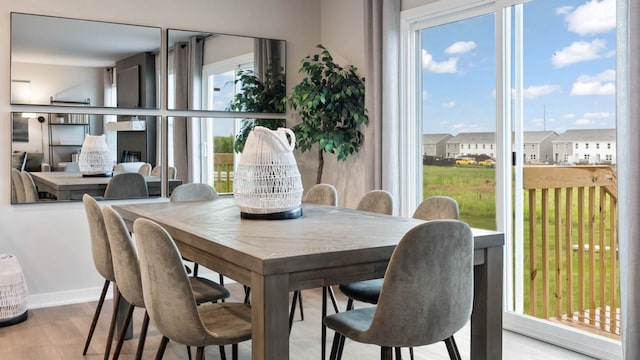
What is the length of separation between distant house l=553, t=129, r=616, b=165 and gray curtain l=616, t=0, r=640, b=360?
0.98 ft

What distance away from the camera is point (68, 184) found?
4512 mm

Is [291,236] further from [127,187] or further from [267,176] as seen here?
[127,187]

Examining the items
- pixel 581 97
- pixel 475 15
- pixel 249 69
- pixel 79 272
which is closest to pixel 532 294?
pixel 581 97

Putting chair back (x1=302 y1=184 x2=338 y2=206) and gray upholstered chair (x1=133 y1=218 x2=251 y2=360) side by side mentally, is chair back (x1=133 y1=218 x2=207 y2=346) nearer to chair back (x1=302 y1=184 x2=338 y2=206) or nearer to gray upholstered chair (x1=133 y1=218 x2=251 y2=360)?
gray upholstered chair (x1=133 y1=218 x2=251 y2=360)

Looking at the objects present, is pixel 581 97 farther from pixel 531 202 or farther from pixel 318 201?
pixel 318 201

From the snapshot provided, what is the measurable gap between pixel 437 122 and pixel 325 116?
90cm

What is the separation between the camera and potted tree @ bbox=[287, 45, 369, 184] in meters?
4.78

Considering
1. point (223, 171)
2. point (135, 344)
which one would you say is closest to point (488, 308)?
point (135, 344)

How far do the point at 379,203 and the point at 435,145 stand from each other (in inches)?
43.3

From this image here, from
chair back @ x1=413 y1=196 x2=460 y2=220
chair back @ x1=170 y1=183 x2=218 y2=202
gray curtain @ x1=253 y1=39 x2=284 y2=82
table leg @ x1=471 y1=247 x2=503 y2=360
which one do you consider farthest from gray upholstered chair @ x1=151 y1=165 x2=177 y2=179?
table leg @ x1=471 y1=247 x2=503 y2=360

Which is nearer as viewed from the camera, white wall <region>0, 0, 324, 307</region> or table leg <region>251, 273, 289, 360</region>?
table leg <region>251, 273, 289, 360</region>

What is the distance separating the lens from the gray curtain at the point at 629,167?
115 inches

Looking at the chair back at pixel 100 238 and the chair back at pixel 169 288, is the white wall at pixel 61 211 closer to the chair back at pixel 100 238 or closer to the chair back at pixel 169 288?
the chair back at pixel 100 238

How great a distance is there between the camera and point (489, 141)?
4.03 meters
